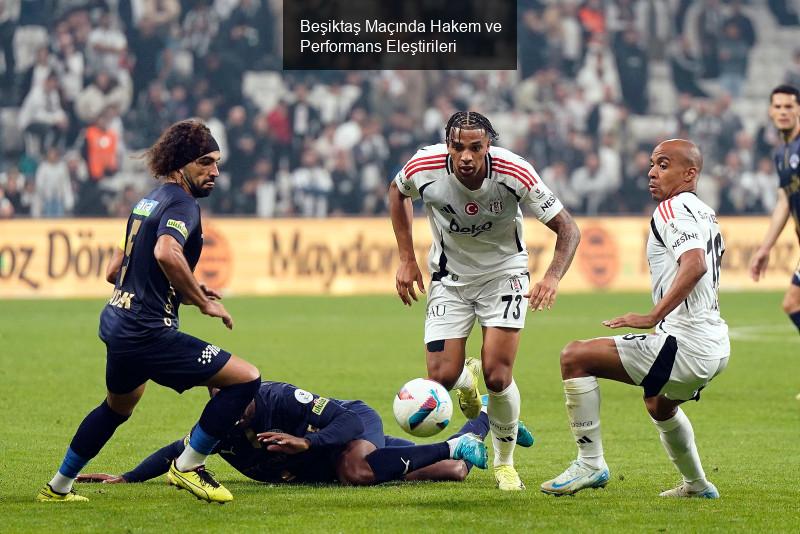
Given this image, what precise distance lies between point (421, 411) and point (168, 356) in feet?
4.34

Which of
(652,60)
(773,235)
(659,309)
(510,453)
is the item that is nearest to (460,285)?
(510,453)

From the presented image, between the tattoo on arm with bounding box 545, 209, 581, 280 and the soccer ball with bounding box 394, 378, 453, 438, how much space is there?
0.89m

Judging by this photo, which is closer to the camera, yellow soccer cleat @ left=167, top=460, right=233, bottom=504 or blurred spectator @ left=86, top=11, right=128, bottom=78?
yellow soccer cleat @ left=167, top=460, right=233, bottom=504

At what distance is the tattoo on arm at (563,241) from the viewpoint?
23.4 feet

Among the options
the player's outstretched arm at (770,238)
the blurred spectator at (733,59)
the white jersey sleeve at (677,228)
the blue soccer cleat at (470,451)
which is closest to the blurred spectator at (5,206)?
the player's outstretched arm at (770,238)

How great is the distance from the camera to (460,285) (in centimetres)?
770

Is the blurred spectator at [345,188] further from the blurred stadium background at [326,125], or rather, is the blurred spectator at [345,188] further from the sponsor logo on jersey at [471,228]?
the sponsor logo on jersey at [471,228]

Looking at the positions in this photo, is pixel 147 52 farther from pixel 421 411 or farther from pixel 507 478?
pixel 421 411

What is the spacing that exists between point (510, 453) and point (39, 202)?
1573 cm

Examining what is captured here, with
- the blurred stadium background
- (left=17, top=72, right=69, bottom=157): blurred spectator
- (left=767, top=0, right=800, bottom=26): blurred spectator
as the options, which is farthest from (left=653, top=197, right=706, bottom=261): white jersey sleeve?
(left=767, top=0, right=800, bottom=26): blurred spectator

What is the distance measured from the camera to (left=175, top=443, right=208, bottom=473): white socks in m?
6.46

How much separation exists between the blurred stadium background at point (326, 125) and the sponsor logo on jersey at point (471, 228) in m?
13.9

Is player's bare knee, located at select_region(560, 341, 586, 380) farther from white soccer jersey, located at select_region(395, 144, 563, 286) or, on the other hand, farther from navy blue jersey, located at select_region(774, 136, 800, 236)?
navy blue jersey, located at select_region(774, 136, 800, 236)

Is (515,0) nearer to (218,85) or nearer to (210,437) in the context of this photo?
(218,85)
